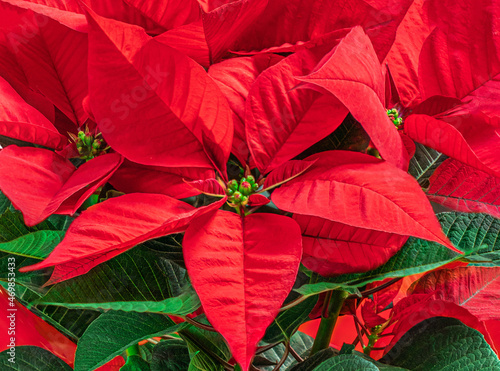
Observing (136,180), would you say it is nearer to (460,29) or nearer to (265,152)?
(265,152)

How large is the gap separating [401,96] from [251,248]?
15 centimetres

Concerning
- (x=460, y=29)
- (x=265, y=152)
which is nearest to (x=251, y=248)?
(x=265, y=152)

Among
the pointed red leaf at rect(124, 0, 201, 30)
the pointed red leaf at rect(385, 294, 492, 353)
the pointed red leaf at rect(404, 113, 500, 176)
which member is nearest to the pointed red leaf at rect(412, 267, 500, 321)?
the pointed red leaf at rect(385, 294, 492, 353)

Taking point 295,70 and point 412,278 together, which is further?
point 412,278

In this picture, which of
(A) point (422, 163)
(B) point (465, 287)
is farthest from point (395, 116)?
(B) point (465, 287)

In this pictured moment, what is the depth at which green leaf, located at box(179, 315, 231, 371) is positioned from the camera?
1.10 ft

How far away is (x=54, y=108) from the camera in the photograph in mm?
315

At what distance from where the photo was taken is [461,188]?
28 centimetres

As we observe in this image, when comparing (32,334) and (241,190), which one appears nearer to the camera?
(241,190)

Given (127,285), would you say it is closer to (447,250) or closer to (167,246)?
(167,246)

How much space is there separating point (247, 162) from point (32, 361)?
22cm

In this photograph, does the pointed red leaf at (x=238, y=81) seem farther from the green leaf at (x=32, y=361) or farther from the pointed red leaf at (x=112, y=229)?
the green leaf at (x=32, y=361)

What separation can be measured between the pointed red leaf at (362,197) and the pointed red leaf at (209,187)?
0.03 meters

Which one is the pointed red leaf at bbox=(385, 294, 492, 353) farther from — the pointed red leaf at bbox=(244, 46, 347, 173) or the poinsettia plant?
the pointed red leaf at bbox=(244, 46, 347, 173)
